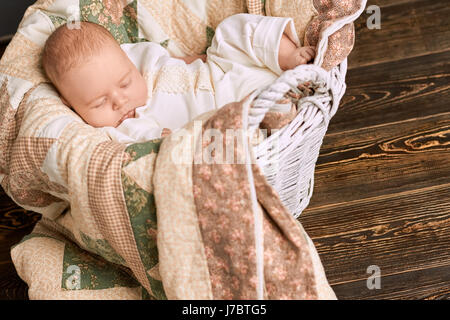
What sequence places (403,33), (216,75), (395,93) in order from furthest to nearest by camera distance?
(403,33), (395,93), (216,75)

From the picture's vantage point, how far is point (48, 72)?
3.91 feet

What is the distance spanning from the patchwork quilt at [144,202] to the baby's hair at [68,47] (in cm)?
6

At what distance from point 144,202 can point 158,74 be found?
50 centimetres

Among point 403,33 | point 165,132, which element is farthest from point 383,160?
point 165,132

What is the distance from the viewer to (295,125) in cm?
95

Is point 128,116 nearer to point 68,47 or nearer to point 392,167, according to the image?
point 68,47

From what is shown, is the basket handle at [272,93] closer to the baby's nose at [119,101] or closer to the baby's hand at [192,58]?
the baby's nose at [119,101]

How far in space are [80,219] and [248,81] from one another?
0.53m

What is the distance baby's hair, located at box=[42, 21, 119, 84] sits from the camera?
114 centimetres

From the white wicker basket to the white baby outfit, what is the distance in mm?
214

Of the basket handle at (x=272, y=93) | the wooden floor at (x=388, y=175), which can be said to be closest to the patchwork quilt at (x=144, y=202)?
the basket handle at (x=272, y=93)

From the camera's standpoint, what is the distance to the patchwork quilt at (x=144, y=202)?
86 cm

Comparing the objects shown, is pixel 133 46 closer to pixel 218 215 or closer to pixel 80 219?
pixel 80 219

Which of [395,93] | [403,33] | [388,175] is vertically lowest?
[388,175]
